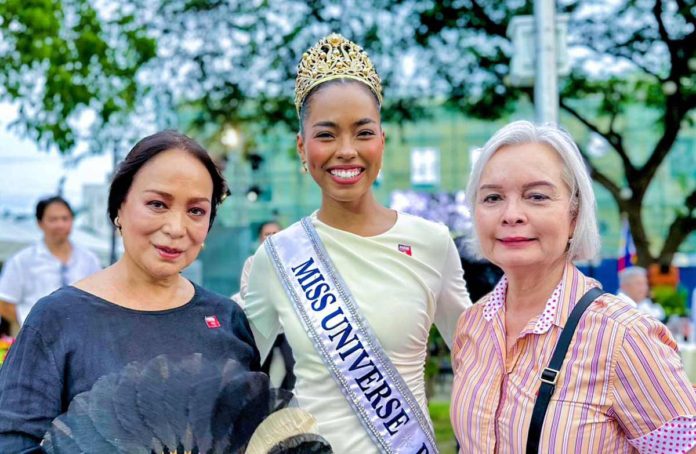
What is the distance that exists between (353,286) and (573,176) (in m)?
0.70

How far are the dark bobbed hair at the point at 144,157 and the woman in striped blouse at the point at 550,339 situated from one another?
0.65 meters

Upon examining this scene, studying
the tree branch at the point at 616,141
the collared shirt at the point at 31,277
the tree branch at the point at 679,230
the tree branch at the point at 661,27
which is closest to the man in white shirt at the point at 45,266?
the collared shirt at the point at 31,277

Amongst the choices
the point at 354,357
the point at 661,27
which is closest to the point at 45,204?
the point at 354,357

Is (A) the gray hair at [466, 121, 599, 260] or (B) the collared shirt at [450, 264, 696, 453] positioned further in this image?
(A) the gray hair at [466, 121, 599, 260]

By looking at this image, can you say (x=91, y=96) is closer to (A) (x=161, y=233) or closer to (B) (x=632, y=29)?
(A) (x=161, y=233)

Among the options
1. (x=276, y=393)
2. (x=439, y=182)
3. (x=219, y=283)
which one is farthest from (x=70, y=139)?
(x=439, y=182)

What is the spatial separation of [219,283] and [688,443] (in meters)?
10.4

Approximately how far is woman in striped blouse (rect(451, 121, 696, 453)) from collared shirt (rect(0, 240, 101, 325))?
379 cm

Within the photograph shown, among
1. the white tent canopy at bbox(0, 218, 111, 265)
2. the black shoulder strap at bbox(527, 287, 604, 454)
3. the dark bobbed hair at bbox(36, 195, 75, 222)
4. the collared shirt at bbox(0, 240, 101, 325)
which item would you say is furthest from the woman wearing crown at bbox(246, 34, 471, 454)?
the white tent canopy at bbox(0, 218, 111, 265)

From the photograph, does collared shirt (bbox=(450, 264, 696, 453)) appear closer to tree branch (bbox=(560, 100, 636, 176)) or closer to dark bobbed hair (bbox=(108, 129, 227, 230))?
dark bobbed hair (bbox=(108, 129, 227, 230))

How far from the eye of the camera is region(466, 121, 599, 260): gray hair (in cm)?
175

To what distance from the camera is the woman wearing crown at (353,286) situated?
211cm

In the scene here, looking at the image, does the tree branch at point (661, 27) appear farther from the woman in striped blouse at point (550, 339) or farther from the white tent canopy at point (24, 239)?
the woman in striped blouse at point (550, 339)

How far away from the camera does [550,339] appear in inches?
64.7
